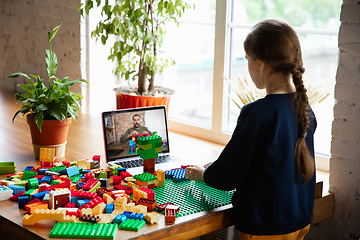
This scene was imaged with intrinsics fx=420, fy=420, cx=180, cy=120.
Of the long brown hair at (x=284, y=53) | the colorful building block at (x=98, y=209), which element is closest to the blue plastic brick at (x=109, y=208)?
the colorful building block at (x=98, y=209)

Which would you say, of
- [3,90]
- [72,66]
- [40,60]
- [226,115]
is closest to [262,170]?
[226,115]

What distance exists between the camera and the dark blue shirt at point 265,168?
1.21 m

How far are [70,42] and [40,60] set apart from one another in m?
0.52

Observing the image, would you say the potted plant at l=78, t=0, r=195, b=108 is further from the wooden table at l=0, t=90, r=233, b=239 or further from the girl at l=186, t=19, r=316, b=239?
the girl at l=186, t=19, r=316, b=239

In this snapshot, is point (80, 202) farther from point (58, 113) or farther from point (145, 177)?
point (58, 113)

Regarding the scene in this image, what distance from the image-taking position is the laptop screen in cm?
176

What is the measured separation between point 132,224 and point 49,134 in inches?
31.3

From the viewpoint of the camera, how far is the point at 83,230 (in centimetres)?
116

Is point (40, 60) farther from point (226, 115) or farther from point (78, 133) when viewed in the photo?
point (226, 115)

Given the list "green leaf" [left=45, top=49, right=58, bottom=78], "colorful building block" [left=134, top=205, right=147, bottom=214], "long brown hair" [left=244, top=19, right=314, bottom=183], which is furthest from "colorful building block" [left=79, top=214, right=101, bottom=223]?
"green leaf" [left=45, top=49, right=58, bottom=78]

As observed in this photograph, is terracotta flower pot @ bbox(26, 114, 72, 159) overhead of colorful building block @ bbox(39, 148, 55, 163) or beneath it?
overhead

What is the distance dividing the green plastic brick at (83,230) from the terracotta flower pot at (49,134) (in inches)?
27.6

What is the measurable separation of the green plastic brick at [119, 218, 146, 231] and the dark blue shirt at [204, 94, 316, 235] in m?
0.26

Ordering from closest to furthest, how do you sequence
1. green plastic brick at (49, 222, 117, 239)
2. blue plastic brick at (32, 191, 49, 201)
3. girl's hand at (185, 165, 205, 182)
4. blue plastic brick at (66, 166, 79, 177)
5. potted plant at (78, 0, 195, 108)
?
green plastic brick at (49, 222, 117, 239) < blue plastic brick at (32, 191, 49, 201) < girl's hand at (185, 165, 205, 182) < blue plastic brick at (66, 166, 79, 177) < potted plant at (78, 0, 195, 108)
